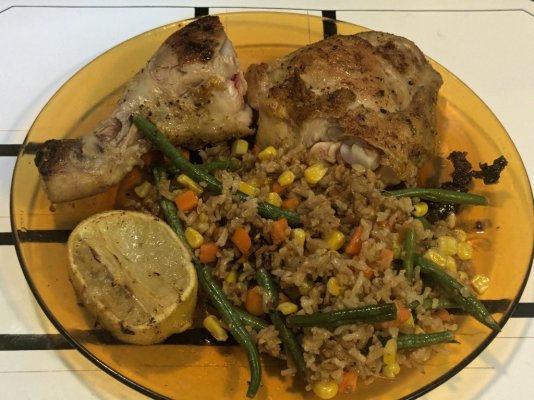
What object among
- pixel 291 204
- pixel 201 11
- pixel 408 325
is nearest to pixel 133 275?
pixel 291 204

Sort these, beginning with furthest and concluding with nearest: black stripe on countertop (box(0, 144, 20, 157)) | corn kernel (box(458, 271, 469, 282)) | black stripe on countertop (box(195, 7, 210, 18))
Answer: black stripe on countertop (box(195, 7, 210, 18)), black stripe on countertop (box(0, 144, 20, 157)), corn kernel (box(458, 271, 469, 282))

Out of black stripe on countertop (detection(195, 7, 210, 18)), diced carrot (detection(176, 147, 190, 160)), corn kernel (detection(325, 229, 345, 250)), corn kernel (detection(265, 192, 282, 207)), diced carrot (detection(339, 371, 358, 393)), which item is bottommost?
diced carrot (detection(339, 371, 358, 393))

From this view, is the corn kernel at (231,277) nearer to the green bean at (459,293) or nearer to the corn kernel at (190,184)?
the corn kernel at (190,184)

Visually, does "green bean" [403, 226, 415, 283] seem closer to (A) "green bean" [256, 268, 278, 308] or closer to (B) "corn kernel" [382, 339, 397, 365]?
(B) "corn kernel" [382, 339, 397, 365]

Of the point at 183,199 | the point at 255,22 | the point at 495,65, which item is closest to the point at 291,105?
the point at 183,199

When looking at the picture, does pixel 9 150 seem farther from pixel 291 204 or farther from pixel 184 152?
pixel 291 204

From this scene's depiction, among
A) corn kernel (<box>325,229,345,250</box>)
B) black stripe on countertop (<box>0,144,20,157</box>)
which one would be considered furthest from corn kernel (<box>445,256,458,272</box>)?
black stripe on countertop (<box>0,144,20,157</box>)
